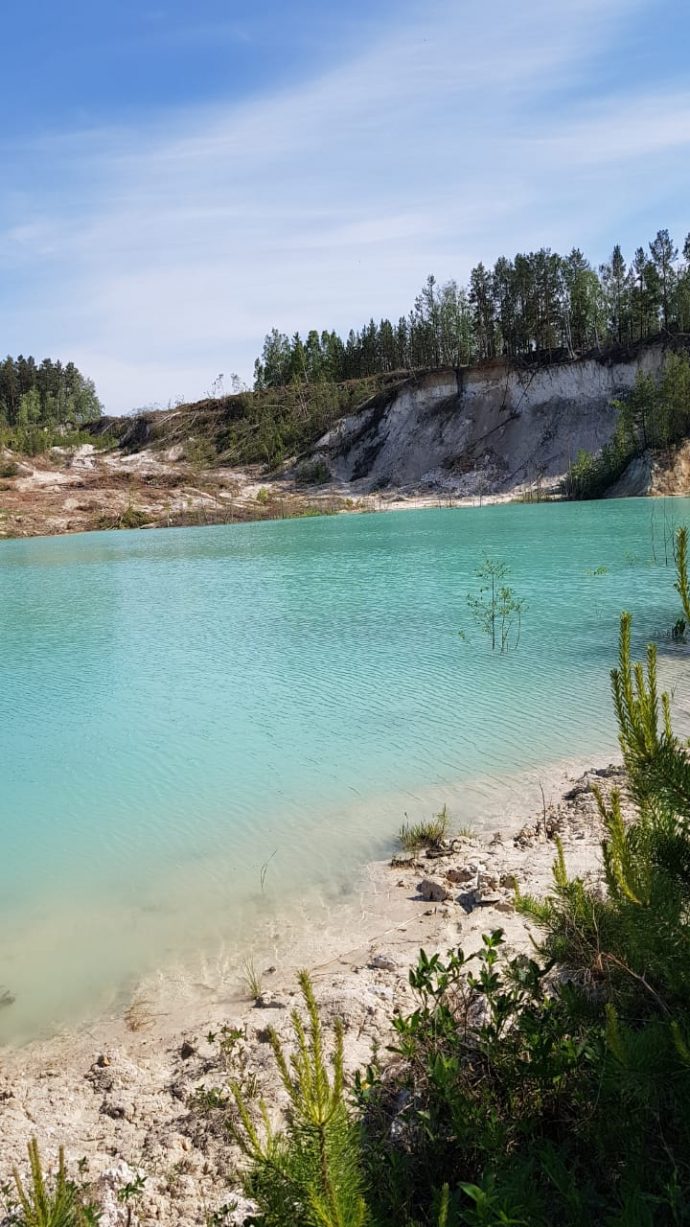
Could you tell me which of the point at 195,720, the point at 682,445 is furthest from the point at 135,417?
the point at 195,720

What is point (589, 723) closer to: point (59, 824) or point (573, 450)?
point (59, 824)

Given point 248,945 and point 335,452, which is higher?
point 335,452

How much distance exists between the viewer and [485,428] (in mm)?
68125

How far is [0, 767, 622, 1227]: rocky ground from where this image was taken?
332 cm

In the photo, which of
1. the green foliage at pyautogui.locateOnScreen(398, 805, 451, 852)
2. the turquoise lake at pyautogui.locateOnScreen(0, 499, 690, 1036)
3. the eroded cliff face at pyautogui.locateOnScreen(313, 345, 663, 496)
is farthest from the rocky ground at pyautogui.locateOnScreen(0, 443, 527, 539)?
the green foliage at pyautogui.locateOnScreen(398, 805, 451, 852)

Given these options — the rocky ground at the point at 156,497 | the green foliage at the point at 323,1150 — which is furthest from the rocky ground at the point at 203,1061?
the rocky ground at the point at 156,497

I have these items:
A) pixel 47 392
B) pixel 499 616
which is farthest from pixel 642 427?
pixel 47 392

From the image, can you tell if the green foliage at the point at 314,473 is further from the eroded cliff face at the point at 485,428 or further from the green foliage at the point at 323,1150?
the green foliage at the point at 323,1150

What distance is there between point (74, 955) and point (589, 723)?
21.7 feet

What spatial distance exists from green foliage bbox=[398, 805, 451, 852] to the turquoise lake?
215mm

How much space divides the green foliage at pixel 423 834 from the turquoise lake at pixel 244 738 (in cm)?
21

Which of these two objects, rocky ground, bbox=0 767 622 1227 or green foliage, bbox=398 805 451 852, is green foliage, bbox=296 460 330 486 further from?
rocky ground, bbox=0 767 622 1227

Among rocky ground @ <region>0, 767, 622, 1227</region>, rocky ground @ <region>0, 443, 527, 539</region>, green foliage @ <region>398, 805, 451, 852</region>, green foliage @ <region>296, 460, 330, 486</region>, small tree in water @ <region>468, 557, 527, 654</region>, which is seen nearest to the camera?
rocky ground @ <region>0, 767, 622, 1227</region>

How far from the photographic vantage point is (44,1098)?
4.11 metres
